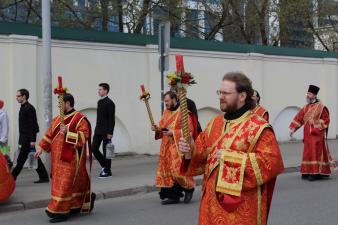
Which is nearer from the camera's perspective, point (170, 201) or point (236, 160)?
point (236, 160)

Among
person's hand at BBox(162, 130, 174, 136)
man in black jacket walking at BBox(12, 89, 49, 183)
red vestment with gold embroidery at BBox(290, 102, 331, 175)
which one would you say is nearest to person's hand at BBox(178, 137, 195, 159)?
person's hand at BBox(162, 130, 174, 136)

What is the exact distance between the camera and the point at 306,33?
84.5 ft

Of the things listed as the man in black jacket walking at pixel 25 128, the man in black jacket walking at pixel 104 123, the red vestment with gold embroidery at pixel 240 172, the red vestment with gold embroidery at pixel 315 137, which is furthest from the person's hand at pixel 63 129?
the red vestment with gold embroidery at pixel 315 137

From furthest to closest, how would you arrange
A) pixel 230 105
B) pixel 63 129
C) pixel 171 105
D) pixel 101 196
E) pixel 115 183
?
1. pixel 115 183
2. pixel 101 196
3. pixel 171 105
4. pixel 63 129
5. pixel 230 105

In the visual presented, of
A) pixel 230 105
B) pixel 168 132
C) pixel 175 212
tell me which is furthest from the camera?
pixel 168 132

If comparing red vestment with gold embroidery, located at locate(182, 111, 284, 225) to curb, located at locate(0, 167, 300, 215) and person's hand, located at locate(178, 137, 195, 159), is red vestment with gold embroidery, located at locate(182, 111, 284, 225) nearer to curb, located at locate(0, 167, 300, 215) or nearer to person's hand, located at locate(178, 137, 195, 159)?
person's hand, located at locate(178, 137, 195, 159)

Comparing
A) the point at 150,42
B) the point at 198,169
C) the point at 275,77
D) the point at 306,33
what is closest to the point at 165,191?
the point at 198,169

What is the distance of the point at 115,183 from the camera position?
34.2ft

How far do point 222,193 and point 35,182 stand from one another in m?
7.14

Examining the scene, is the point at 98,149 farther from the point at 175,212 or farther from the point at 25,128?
Result: the point at 175,212

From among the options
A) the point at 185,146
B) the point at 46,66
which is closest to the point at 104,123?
the point at 46,66

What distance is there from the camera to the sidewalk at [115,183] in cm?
885

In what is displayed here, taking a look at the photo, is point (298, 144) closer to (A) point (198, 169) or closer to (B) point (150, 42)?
(B) point (150, 42)

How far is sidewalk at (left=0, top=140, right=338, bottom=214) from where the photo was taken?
8852mm
